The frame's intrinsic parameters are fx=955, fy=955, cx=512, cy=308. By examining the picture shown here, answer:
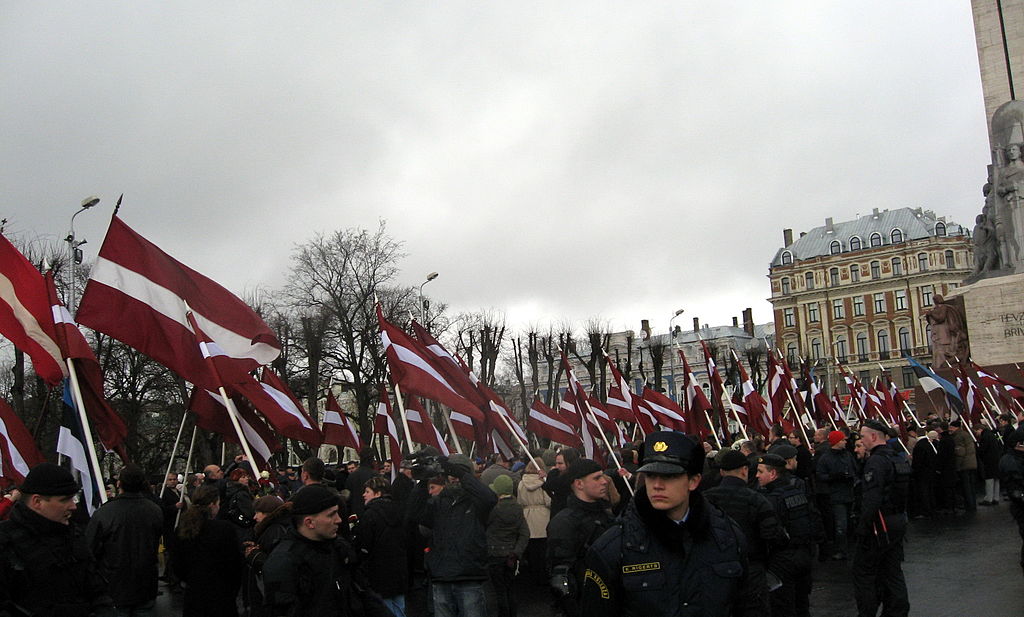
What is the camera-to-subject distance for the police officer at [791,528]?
24.3 feet

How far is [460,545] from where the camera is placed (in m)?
7.51

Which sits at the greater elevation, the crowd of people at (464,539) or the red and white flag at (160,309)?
the red and white flag at (160,309)

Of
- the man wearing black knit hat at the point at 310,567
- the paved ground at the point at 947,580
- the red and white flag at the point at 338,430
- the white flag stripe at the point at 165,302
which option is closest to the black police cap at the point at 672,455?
the man wearing black knit hat at the point at 310,567

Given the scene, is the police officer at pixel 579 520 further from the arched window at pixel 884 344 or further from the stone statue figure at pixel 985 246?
the arched window at pixel 884 344

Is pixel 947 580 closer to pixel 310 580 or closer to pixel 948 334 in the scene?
pixel 310 580

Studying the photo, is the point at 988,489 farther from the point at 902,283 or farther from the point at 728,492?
the point at 902,283

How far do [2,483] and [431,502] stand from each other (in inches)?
165

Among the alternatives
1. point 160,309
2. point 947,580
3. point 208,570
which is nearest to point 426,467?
point 208,570

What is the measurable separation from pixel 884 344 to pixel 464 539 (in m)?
90.7

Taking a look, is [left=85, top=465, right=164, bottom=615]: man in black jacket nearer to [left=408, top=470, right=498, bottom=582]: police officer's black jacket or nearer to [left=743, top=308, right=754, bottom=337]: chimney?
[left=408, top=470, right=498, bottom=582]: police officer's black jacket

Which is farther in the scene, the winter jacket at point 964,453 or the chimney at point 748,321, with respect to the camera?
the chimney at point 748,321

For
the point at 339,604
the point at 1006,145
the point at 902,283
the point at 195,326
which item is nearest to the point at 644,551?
the point at 339,604

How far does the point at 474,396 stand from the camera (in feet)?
40.8

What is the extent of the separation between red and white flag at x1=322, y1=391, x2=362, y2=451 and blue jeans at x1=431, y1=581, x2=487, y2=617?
250 inches
